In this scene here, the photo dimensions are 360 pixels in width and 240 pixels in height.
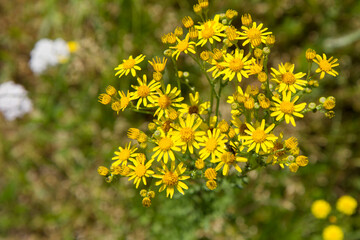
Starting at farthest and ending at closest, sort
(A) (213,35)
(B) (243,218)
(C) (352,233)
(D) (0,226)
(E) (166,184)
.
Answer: (D) (0,226) < (B) (243,218) < (C) (352,233) < (A) (213,35) < (E) (166,184)

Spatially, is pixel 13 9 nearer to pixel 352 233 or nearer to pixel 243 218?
pixel 243 218

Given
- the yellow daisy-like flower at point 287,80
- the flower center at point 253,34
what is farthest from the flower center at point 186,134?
the flower center at point 253,34

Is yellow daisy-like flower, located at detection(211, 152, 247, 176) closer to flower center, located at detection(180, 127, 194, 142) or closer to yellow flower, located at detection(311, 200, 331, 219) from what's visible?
flower center, located at detection(180, 127, 194, 142)

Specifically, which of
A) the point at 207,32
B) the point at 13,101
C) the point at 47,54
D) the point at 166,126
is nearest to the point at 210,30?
the point at 207,32

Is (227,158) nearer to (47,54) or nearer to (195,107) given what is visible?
(195,107)

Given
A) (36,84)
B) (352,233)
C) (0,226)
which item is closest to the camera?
(352,233)

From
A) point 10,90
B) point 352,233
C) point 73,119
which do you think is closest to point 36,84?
point 10,90

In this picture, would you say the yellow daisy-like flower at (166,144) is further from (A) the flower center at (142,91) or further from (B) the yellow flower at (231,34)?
(B) the yellow flower at (231,34)
